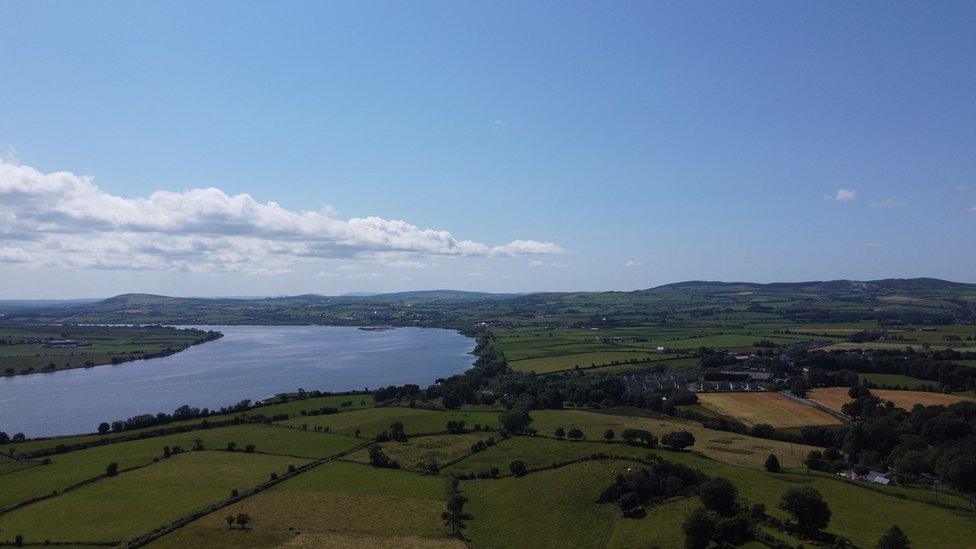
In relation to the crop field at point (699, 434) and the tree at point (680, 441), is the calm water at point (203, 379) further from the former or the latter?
the tree at point (680, 441)

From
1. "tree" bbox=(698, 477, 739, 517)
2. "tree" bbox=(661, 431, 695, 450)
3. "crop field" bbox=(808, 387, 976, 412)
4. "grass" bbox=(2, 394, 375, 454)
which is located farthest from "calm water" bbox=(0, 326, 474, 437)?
"tree" bbox=(698, 477, 739, 517)

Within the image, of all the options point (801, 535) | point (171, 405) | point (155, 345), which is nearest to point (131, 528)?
point (801, 535)

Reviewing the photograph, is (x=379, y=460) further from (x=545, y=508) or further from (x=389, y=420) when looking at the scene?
(x=545, y=508)

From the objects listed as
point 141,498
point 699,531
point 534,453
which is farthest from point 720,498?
point 141,498

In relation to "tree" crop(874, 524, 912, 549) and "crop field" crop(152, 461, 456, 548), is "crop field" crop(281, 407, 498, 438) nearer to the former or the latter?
"crop field" crop(152, 461, 456, 548)

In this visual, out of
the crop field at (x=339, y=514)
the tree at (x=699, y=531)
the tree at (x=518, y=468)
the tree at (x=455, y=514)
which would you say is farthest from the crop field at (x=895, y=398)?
the crop field at (x=339, y=514)

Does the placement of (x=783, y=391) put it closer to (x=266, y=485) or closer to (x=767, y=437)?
(x=767, y=437)
